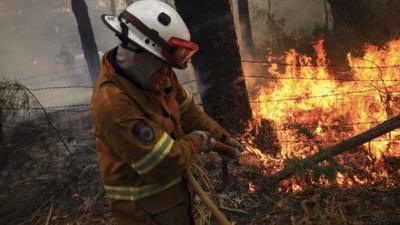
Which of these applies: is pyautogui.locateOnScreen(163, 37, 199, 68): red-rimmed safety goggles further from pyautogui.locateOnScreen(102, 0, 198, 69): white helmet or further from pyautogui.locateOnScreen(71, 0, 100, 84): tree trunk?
pyautogui.locateOnScreen(71, 0, 100, 84): tree trunk

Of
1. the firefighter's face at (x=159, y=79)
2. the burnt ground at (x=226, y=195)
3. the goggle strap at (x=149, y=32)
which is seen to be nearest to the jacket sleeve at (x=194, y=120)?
the firefighter's face at (x=159, y=79)

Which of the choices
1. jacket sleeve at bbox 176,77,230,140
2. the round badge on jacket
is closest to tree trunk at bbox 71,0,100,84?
jacket sleeve at bbox 176,77,230,140

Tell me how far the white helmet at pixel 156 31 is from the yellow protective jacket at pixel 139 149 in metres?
0.23

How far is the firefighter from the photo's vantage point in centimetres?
261

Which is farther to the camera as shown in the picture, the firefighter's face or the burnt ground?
the burnt ground

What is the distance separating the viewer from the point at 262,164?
5.80 meters

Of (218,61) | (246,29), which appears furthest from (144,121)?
(246,29)

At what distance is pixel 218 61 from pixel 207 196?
3.45 metres

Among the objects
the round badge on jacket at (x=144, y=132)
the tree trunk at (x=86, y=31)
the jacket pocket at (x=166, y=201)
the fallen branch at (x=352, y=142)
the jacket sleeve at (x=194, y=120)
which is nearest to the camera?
the round badge on jacket at (x=144, y=132)

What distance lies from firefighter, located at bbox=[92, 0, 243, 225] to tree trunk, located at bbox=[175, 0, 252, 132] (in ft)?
10.6

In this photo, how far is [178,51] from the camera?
2816 millimetres

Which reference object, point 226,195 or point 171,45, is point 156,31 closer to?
point 171,45

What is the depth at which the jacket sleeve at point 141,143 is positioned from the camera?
2568 millimetres

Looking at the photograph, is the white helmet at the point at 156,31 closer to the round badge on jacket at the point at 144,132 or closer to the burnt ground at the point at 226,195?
the round badge on jacket at the point at 144,132
